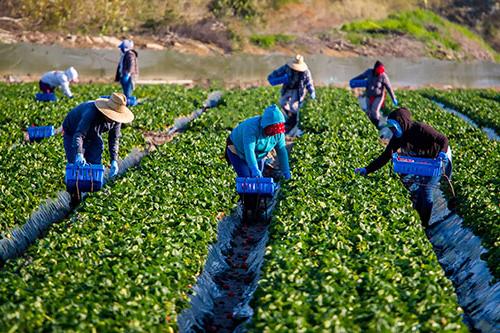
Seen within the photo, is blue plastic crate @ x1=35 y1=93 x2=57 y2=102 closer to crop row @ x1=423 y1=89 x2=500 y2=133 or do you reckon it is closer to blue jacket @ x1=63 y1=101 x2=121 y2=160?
blue jacket @ x1=63 y1=101 x2=121 y2=160

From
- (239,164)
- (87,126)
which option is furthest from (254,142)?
(87,126)

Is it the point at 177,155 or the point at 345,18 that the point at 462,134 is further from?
the point at 345,18

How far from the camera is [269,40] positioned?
48969 millimetres

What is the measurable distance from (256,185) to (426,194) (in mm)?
2816

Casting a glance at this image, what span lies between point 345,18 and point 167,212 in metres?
49.6

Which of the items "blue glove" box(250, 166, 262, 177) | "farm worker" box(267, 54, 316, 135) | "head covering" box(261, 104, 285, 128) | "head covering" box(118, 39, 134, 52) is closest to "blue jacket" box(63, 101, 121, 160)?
"blue glove" box(250, 166, 262, 177)

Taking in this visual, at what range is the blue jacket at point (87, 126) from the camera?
1024 centimetres

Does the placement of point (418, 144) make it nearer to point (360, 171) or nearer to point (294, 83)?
point (360, 171)

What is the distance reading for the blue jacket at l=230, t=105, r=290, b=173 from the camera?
9.62 metres

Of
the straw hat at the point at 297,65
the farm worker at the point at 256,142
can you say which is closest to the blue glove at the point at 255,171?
the farm worker at the point at 256,142

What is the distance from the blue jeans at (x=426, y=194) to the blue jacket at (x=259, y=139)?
7.39 feet

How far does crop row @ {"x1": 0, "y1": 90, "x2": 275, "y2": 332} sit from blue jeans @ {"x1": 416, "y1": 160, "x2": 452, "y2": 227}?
305cm

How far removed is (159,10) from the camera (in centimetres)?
4600

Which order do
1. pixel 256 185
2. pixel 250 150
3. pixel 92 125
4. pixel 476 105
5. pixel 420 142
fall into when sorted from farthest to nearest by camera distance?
pixel 476 105, pixel 420 142, pixel 92 125, pixel 256 185, pixel 250 150
